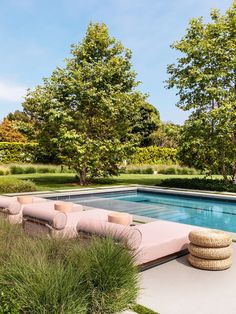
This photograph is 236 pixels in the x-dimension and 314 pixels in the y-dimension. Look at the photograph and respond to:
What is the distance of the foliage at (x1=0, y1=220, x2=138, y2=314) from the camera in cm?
345

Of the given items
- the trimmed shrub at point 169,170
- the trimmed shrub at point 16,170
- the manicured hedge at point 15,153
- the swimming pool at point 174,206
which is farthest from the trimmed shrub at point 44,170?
the swimming pool at point 174,206

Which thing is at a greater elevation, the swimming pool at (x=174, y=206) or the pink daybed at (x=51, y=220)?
the pink daybed at (x=51, y=220)

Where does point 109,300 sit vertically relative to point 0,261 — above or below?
below

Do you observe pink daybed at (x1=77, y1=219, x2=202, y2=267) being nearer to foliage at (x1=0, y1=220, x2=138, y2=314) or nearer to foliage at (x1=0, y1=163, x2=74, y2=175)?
foliage at (x1=0, y1=220, x2=138, y2=314)

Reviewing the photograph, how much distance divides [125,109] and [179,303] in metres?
15.3

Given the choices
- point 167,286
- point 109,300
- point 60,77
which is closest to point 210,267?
point 167,286

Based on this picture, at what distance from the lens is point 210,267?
5.34 meters

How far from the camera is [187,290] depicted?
4.59 meters

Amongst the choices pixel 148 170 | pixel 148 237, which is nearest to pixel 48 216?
pixel 148 237

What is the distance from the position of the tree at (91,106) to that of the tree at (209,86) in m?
3.11

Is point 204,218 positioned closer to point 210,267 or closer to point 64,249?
point 210,267

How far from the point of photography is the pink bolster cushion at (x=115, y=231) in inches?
199

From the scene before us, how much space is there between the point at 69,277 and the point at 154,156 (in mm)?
32735

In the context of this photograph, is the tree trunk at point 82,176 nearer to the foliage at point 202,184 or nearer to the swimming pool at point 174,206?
the swimming pool at point 174,206
